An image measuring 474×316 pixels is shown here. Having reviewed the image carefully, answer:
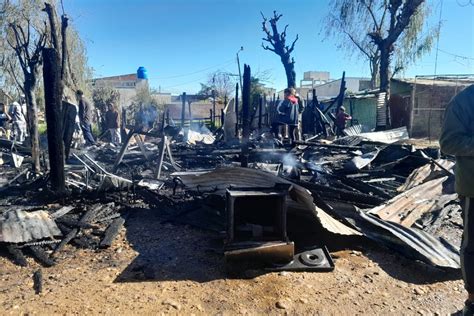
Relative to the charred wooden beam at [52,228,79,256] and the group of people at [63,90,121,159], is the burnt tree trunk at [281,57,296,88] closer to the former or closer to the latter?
the group of people at [63,90,121,159]

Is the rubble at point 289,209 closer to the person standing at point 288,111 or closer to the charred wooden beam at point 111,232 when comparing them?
the charred wooden beam at point 111,232

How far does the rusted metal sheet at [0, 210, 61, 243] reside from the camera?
3.93m

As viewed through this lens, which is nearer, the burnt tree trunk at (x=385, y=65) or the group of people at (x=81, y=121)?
the group of people at (x=81, y=121)

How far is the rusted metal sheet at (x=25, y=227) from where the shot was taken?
3934mm

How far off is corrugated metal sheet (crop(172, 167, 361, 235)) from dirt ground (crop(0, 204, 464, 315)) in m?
0.37

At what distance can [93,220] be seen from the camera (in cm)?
480

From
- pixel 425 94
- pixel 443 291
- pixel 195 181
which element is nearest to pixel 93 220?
pixel 195 181

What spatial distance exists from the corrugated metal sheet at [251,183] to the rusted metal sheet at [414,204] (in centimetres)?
81

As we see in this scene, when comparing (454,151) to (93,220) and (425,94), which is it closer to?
(93,220)

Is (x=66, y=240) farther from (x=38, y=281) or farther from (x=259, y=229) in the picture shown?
(x=259, y=229)

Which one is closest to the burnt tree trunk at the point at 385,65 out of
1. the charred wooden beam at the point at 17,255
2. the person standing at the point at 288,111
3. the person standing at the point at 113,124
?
the person standing at the point at 288,111

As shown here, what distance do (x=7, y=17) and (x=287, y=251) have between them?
2005cm

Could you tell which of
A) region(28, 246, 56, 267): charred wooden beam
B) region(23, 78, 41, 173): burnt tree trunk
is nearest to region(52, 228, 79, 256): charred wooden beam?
region(28, 246, 56, 267): charred wooden beam

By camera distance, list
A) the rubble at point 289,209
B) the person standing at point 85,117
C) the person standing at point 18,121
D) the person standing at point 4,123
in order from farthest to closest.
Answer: the person standing at point 4,123
the person standing at point 18,121
the person standing at point 85,117
the rubble at point 289,209
